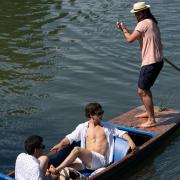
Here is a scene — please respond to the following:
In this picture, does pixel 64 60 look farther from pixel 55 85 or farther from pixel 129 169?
pixel 129 169

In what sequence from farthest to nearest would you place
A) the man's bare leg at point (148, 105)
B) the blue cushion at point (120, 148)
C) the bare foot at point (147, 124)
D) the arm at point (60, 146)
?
the bare foot at point (147, 124) → the man's bare leg at point (148, 105) → the blue cushion at point (120, 148) → the arm at point (60, 146)

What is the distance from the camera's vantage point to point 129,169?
8922 millimetres

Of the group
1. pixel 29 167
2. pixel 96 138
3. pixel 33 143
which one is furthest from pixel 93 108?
pixel 29 167

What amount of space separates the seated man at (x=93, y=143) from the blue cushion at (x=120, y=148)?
0.16 m

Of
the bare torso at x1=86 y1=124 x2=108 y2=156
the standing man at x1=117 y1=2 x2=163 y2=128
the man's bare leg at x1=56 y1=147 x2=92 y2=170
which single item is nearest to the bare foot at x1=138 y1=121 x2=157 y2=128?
the standing man at x1=117 y1=2 x2=163 y2=128

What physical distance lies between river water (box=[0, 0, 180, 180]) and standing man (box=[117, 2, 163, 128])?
4.12 ft

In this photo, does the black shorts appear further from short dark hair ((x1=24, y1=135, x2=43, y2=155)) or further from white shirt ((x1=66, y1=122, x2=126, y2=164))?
short dark hair ((x1=24, y1=135, x2=43, y2=155))

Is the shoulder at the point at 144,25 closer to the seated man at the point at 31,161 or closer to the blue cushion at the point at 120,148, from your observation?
the blue cushion at the point at 120,148

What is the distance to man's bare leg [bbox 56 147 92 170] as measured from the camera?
7895mm

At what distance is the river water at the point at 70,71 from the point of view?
10.1 meters

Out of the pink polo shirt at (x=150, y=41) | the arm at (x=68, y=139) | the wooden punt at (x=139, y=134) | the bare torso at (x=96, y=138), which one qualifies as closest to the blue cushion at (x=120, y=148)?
the wooden punt at (x=139, y=134)

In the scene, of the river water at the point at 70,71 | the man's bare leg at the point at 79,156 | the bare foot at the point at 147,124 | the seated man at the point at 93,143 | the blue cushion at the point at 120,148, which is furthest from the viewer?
the river water at the point at 70,71

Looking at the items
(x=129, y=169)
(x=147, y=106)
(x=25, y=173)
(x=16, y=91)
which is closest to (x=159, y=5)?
(x=16, y=91)

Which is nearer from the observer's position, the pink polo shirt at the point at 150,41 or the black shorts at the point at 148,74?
the pink polo shirt at the point at 150,41
